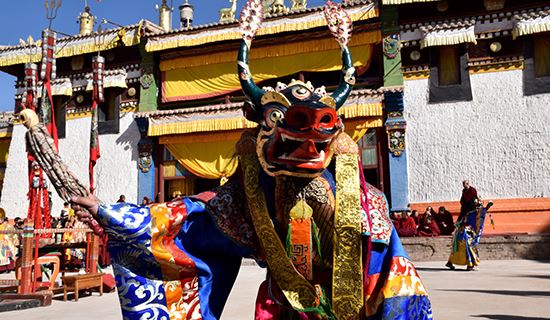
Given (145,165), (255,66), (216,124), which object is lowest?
(145,165)

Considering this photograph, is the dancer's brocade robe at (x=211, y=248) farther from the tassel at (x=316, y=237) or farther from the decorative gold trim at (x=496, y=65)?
the decorative gold trim at (x=496, y=65)

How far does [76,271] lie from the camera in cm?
971

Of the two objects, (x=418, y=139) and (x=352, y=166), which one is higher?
(x=418, y=139)

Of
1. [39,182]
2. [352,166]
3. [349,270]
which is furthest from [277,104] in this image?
[39,182]

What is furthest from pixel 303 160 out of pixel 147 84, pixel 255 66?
pixel 147 84

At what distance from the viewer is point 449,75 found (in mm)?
12781

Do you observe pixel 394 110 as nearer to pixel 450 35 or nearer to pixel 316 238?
pixel 450 35

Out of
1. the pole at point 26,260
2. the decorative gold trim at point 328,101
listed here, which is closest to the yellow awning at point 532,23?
the pole at point 26,260

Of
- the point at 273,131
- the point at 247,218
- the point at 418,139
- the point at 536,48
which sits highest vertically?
the point at 536,48

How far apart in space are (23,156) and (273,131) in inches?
647

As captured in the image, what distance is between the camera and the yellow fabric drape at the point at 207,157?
14125 millimetres

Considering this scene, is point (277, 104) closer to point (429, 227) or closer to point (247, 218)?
point (247, 218)

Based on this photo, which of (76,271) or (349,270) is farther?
(76,271)

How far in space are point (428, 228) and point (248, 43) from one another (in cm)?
964
